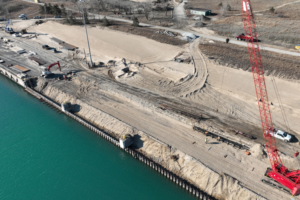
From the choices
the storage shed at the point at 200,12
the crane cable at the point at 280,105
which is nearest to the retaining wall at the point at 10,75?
the crane cable at the point at 280,105

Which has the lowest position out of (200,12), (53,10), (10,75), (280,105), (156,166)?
(156,166)

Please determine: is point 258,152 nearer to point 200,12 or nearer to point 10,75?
point 10,75

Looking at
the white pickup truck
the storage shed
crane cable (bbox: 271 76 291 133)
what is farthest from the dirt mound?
the storage shed

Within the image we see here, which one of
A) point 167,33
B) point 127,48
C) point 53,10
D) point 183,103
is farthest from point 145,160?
point 53,10

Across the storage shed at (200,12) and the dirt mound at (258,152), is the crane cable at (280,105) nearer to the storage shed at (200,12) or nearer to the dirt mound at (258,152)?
the dirt mound at (258,152)

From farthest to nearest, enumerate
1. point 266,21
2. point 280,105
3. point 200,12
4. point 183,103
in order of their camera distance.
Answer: point 200,12 → point 266,21 → point 183,103 → point 280,105

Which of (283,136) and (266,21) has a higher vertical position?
(266,21)

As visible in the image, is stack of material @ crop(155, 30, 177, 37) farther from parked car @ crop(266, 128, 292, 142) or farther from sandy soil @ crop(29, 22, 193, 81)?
parked car @ crop(266, 128, 292, 142)

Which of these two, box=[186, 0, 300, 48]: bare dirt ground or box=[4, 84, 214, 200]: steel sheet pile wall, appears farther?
box=[186, 0, 300, 48]: bare dirt ground
